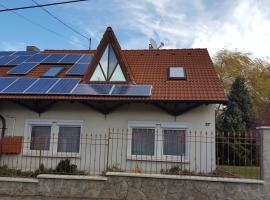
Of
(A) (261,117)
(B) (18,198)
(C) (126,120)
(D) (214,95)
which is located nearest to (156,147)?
(C) (126,120)

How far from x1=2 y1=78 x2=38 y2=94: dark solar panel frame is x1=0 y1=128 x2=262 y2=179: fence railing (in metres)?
1.86

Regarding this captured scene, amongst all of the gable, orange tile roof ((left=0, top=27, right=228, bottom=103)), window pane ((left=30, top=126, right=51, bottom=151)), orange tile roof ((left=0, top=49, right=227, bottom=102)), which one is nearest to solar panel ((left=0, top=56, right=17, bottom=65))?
orange tile roof ((left=0, top=27, right=228, bottom=103))

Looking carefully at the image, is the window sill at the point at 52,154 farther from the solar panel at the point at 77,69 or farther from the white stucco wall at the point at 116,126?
the solar panel at the point at 77,69

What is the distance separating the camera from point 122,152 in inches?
477

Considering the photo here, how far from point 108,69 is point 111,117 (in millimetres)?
2167

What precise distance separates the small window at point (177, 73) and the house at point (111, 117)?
4cm

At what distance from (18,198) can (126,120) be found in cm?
478

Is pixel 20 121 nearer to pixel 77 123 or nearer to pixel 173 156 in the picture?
pixel 77 123

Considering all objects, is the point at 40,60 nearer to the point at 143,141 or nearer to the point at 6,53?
the point at 6,53

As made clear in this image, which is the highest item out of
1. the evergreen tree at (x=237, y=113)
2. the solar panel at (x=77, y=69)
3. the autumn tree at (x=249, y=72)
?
the autumn tree at (x=249, y=72)

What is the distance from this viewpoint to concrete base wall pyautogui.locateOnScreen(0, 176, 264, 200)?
8.54 meters

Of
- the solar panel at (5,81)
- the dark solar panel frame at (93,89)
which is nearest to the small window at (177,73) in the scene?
the dark solar panel frame at (93,89)

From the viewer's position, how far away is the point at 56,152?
12562 millimetres

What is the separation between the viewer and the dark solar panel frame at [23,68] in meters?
14.6
